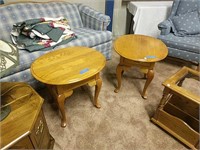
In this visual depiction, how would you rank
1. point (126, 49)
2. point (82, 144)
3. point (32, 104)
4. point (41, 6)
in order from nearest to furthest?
point (32, 104) → point (82, 144) → point (126, 49) → point (41, 6)

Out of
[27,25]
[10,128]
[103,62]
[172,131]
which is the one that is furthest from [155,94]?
[27,25]

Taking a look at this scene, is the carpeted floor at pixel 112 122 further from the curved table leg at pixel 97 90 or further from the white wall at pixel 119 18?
the white wall at pixel 119 18

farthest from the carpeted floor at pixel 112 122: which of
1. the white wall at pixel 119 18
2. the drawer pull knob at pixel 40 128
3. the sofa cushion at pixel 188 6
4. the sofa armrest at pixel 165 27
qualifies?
the white wall at pixel 119 18

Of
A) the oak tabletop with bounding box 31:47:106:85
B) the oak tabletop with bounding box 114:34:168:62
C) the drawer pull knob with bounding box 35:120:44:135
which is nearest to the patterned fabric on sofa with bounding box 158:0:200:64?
the oak tabletop with bounding box 114:34:168:62

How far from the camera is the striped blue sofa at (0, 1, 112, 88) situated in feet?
5.02

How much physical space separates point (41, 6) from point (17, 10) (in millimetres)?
283

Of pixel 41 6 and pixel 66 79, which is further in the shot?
pixel 41 6

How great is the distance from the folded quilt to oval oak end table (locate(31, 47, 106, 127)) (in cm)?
28

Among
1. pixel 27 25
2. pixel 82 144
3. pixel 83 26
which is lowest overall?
pixel 82 144

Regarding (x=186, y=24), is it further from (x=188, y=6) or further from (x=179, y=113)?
(x=179, y=113)

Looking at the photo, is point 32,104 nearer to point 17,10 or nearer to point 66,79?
point 66,79

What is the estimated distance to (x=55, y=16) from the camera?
204 cm

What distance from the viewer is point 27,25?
5.36 ft

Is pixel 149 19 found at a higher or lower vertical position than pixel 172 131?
higher
